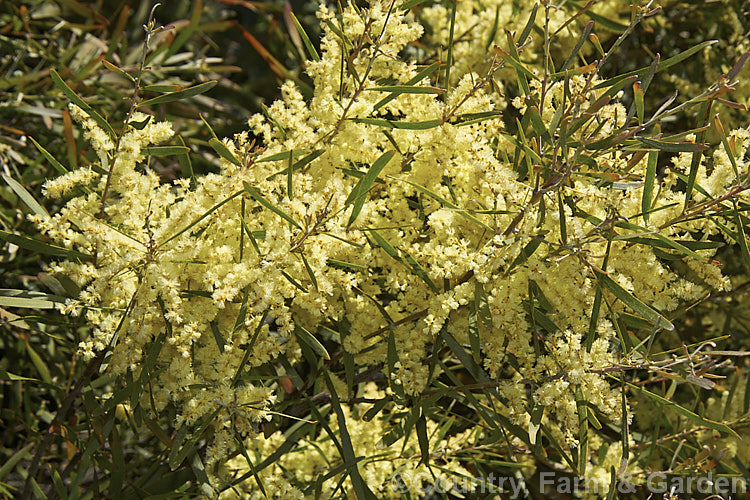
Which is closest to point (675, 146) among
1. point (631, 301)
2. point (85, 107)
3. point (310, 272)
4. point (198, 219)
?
point (631, 301)

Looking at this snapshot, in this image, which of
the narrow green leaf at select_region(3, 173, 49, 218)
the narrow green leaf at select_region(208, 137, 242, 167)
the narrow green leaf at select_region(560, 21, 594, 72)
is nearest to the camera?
the narrow green leaf at select_region(560, 21, 594, 72)

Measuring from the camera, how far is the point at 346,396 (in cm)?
91

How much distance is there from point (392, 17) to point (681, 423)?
0.91m

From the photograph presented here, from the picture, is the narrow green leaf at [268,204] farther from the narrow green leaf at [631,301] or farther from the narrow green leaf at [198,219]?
the narrow green leaf at [631,301]

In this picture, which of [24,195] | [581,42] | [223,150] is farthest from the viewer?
[24,195]

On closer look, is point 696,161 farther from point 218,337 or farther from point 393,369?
point 218,337

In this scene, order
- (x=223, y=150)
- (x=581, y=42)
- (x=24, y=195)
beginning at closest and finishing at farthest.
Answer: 1. (x=581, y=42)
2. (x=223, y=150)
3. (x=24, y=195)

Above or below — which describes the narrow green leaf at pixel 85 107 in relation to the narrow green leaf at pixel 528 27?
below

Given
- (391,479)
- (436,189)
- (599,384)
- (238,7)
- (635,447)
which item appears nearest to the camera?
(599,384)

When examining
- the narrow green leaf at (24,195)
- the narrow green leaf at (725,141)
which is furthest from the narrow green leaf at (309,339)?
the narrow green leaf at (725,141)

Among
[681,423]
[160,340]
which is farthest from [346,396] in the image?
[681,423]

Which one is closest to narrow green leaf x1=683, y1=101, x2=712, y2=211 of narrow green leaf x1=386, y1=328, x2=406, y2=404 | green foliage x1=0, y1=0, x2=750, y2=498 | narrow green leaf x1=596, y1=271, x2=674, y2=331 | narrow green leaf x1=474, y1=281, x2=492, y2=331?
green foliage x1=0, y1=0, x2=750, y2=498

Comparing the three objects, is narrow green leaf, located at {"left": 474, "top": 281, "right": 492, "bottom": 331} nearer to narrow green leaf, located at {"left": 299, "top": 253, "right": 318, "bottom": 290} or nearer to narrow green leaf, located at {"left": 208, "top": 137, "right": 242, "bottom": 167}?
narrow green leaf, located at {"left": 299, "top": 253, "right": 318, "bottom": 290}

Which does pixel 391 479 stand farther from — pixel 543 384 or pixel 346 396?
pixel 543 384
